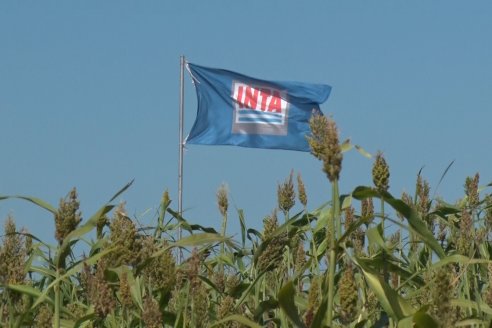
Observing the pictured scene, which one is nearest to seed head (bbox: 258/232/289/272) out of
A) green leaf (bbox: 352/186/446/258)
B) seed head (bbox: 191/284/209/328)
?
seed head (bbox: 191/284/209/328)

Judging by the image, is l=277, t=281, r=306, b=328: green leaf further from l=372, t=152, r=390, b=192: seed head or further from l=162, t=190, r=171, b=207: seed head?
l=162, t=190, r=171, b=207: seed head

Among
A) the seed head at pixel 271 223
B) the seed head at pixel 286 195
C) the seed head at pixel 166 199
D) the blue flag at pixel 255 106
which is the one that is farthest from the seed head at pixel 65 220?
the blue flag at pixel 255 106

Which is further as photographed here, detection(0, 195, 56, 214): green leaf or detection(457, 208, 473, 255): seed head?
detection(457, 208, 473, 255): seed head

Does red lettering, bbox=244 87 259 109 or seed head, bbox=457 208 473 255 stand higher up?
red lettering, bbox=244 87 259 109

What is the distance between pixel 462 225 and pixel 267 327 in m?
0.64

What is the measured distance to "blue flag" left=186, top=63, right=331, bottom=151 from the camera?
31750 mm

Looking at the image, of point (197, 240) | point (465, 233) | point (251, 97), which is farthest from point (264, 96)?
point (197, 240)

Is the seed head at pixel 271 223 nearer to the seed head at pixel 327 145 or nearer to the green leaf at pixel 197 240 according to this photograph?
the green leaf at pixel 197 240

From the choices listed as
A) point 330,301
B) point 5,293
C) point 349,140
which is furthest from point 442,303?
point 5,293

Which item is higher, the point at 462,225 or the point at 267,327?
the point at 462,225

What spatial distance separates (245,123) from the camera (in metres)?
31.9

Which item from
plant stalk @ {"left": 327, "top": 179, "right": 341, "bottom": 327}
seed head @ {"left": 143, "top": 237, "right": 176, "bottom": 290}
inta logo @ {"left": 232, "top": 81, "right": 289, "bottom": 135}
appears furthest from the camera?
inta logo @ {"left": 232, "top": 81, "right": 289, "bottom": 135}

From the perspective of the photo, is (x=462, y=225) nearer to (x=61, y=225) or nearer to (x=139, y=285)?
(x=139, y=285)

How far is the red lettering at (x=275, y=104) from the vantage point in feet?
105
